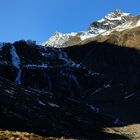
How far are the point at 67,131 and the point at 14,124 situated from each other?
2424 centimetres

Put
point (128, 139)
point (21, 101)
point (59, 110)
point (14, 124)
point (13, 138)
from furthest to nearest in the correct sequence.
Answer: point (59, 110) < point (21, 101) < point (128, 139) < point (14, 124) < point (13, 138)

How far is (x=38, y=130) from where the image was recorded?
400 ft

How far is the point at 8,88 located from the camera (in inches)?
7726

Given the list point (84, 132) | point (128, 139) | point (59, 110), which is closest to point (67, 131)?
point (84, 132)

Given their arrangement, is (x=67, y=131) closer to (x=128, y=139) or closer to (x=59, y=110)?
(x=128, y=139)

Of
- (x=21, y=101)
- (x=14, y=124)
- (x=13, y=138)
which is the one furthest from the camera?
(x=21, y=101)

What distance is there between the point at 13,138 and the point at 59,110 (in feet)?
581

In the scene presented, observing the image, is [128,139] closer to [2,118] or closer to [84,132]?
[84,132]

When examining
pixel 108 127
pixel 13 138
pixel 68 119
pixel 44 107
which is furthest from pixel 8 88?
pixel 13 138

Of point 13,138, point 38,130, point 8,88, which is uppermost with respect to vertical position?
point 8,88

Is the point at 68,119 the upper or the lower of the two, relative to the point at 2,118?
upper

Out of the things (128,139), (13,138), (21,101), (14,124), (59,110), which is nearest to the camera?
(13,138)

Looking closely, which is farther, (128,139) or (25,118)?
(128,139)

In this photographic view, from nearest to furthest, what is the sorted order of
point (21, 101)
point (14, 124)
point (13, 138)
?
point (13, 138)
point (14, 124)
point (21, 101)
